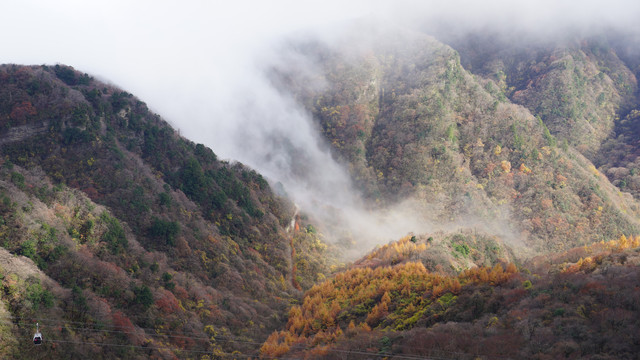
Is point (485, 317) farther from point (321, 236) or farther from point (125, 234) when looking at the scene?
point (321, 236)

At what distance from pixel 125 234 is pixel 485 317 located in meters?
51.8

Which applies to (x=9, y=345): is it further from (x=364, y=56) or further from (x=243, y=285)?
(x=364, y=56)

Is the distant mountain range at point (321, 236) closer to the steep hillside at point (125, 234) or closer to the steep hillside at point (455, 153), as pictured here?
the steep hillside at point (125, 234)

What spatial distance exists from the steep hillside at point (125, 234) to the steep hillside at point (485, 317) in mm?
11616

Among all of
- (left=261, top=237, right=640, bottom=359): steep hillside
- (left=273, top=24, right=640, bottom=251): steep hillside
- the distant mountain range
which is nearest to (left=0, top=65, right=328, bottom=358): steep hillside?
the distant mountain range

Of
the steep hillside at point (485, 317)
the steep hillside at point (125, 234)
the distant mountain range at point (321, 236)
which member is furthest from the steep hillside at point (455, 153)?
the steep hillside at point (485, 317)

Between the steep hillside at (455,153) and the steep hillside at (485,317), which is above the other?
the steep hillside at (455,153)

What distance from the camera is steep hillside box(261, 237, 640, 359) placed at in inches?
1334

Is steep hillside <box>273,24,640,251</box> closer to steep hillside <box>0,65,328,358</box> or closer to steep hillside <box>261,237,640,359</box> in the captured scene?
steep hillside <box>0,65,328,358</box>

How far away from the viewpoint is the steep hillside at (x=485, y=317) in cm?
3388

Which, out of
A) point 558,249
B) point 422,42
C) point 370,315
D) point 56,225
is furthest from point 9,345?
point 422,42

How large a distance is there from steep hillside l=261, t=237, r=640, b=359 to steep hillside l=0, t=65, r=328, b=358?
38.1ft

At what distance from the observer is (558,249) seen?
118875 millimetres

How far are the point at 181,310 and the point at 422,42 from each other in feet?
516
